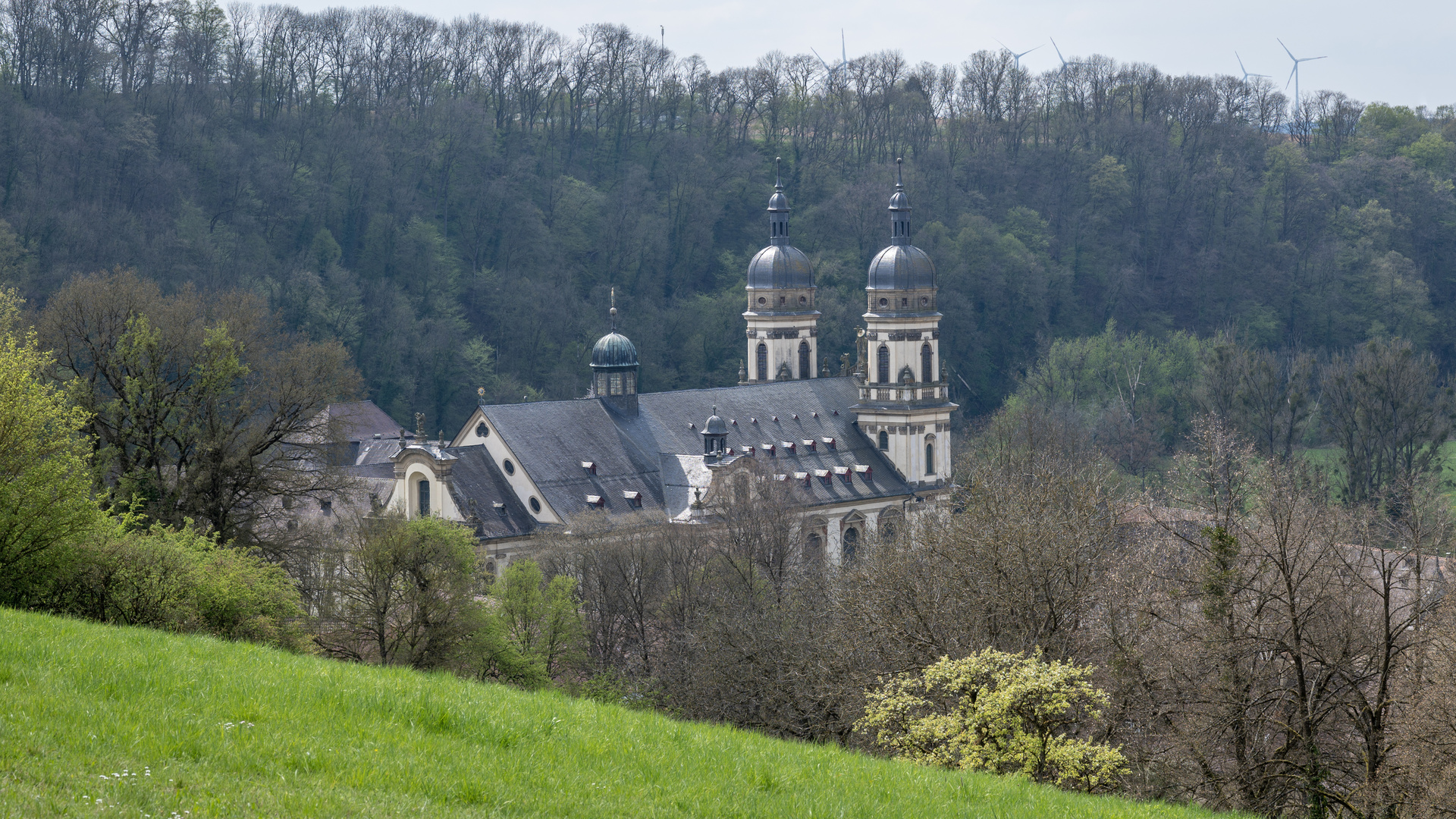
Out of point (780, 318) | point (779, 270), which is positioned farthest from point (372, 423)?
point (779, 270)

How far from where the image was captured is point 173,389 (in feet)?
132

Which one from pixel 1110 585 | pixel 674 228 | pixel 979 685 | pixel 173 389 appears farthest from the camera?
pixel 674 228

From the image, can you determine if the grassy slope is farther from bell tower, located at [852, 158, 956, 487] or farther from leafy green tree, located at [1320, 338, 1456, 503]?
leafy green tree, located at [1320, 338, 1456, 503]

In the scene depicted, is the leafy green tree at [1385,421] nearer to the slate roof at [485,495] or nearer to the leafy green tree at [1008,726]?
the slate roof at [485,495]

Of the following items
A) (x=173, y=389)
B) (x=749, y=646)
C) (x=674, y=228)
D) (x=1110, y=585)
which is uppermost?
(x=674, y=228)

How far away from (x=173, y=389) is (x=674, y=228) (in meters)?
59.0

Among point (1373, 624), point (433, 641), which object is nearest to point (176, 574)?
point (433, 641)

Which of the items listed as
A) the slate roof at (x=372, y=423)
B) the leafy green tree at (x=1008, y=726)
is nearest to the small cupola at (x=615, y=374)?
the slate roof at (x=372, y=423)

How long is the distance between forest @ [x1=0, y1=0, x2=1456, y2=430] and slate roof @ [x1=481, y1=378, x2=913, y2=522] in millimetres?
17178

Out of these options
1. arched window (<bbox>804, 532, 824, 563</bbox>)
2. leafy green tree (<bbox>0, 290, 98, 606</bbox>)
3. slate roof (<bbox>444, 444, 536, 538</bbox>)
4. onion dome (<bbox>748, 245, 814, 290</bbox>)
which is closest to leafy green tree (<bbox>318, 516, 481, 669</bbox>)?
leafy green tree (<bbox>0, 290, 98, 606</bbox>)

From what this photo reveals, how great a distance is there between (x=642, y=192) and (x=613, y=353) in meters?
37.5

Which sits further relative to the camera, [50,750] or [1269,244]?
[1269,244]

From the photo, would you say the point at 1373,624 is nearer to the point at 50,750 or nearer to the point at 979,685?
the point at 979,685

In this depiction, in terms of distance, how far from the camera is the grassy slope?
40.5ft
